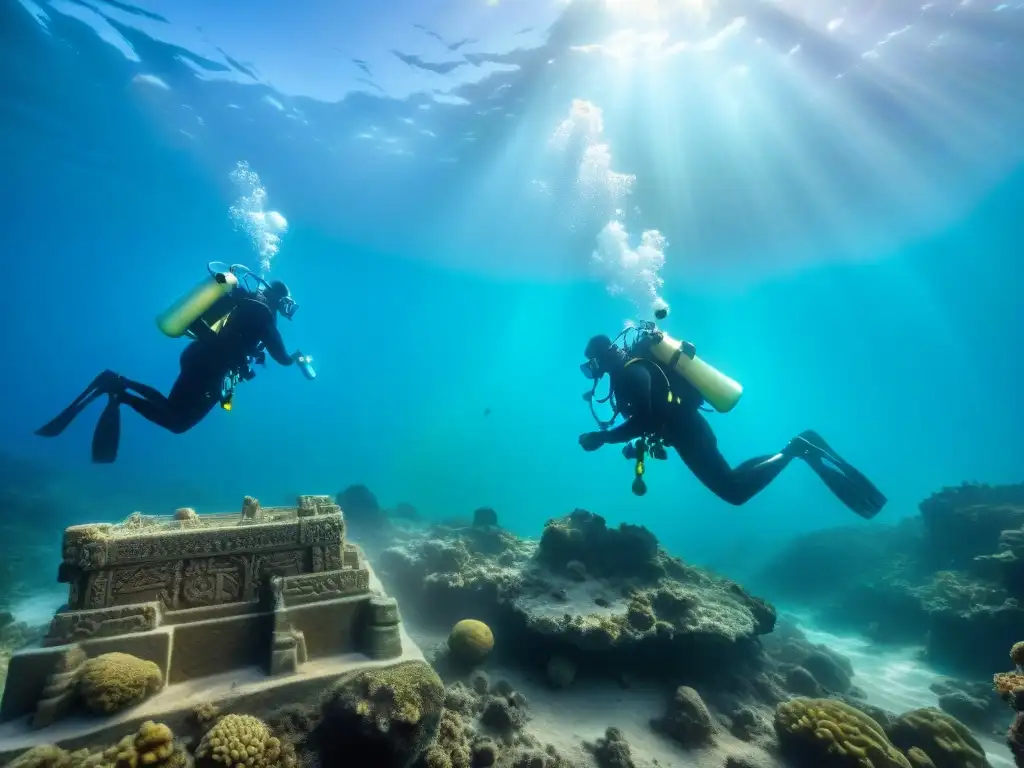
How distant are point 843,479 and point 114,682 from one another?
41.7ft

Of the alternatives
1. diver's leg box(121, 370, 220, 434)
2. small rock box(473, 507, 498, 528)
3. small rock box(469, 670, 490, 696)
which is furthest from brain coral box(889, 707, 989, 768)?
diver's leg box(121, 370, 220, 434)

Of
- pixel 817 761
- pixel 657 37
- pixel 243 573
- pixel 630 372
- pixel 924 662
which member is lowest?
pixel 924 662

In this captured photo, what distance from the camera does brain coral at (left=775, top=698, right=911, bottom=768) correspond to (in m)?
6.45

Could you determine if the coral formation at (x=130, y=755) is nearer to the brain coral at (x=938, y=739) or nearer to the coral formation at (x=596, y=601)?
the coral formation at (x=596, y=601)

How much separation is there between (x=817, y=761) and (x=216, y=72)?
41.3 metres

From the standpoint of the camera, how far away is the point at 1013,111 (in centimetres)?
2731

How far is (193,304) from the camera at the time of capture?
8195 millimetres

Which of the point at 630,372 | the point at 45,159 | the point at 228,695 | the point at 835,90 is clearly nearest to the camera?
the point at 228,695

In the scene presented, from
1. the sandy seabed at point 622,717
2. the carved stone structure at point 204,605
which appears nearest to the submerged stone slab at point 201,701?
the carved stone structure at point 204,605

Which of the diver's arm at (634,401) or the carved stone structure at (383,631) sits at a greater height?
the diver's arm at (634,401)

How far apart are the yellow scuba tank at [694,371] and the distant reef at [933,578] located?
12.0m

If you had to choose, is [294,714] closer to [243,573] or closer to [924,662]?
[243,573]

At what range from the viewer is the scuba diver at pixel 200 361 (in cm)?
812

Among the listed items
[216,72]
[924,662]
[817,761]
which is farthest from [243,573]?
[216,72]
